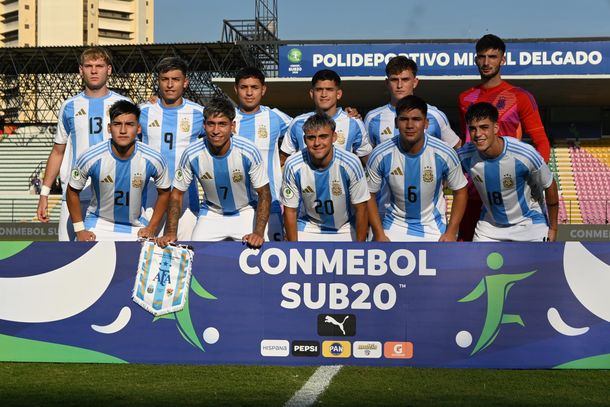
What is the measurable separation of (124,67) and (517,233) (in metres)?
37.8

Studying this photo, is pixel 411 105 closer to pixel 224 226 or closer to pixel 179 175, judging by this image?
pixel 224 226

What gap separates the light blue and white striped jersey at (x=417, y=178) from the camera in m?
6.64

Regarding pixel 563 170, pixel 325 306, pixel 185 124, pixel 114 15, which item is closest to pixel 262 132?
pixel 185 124

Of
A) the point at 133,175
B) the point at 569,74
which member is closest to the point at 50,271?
the point at 133,175

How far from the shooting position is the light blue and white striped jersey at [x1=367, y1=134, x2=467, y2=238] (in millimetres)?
6645

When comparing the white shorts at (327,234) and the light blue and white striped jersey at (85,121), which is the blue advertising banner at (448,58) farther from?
the white shorts at (327,234)

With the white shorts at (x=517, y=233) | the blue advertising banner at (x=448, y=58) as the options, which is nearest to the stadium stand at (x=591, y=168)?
the blue advertising banner at (x=448, y=58)

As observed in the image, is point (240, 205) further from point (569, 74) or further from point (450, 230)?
point (569, 74)

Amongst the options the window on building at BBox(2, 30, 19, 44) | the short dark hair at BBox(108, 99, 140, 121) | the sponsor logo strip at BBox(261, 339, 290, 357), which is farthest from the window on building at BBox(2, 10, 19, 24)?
the sponsor logo strip at BBox(261, 339, 290, 357)

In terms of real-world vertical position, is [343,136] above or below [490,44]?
below

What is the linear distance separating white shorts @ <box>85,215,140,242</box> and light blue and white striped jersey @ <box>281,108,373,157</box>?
169 centimetres

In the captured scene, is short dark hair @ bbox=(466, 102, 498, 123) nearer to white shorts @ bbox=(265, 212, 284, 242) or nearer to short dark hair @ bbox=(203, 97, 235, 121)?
short dark hair @ bbox=(203, 97, 235, 121)

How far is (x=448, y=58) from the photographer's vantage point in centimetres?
2784

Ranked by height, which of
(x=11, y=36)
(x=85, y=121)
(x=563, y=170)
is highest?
(x=11, y=36)
